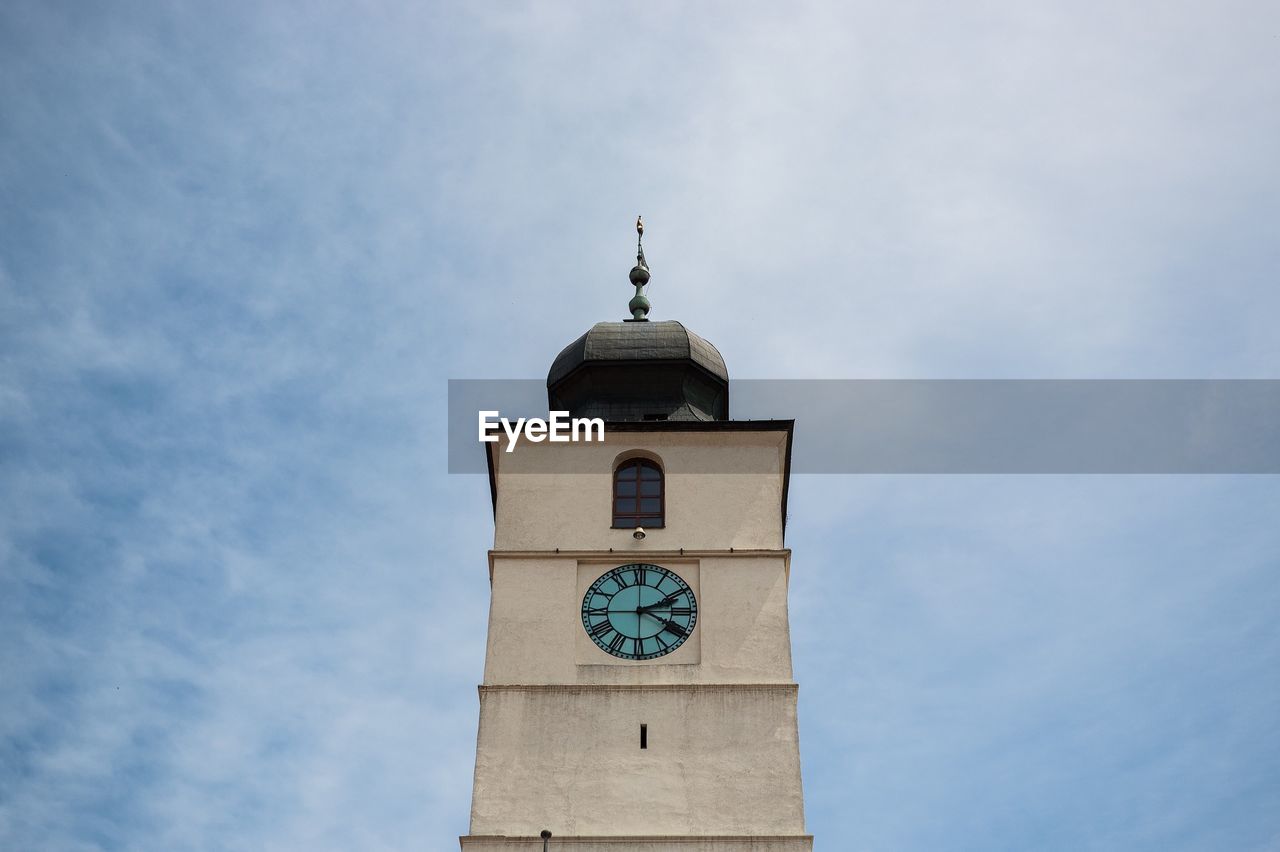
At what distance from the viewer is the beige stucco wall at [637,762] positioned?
2975 cm

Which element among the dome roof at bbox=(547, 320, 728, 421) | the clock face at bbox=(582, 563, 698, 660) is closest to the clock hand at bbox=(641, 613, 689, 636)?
the clock face at bbox=(582, 563, 698, 660)

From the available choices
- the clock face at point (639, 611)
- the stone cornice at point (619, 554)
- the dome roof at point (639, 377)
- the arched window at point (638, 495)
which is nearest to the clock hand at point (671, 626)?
the clock face at point (639, 611)

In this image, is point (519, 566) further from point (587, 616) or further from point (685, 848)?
point (685, 848)

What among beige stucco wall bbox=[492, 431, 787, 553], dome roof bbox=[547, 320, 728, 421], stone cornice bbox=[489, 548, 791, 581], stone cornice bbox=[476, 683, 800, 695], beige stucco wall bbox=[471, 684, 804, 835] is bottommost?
beige stucco wall bbox=[471, 684, 804, 835]

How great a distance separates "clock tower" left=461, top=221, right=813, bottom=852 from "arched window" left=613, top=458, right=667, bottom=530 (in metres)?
0.03

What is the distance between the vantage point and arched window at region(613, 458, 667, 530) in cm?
3400

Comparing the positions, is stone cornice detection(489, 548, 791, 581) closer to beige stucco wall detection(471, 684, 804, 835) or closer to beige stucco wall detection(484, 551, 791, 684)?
beige stucco wall detection(484, 551, 791, 684)

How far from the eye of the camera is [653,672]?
3147 centimetres

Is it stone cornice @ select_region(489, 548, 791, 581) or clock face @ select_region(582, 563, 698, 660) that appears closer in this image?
clock face @ select_region(582, 563, 698, 660)

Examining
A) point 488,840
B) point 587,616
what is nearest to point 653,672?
point 587,616

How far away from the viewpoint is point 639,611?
32500mm

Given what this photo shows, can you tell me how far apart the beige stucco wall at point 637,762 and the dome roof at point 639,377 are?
249 inches

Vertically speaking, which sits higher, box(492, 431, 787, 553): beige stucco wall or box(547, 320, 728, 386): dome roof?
box(547, 320, 728, 386): dome roof

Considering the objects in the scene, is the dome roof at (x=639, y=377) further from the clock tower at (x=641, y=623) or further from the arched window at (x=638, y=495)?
the arched window at (x=638, y=495)
